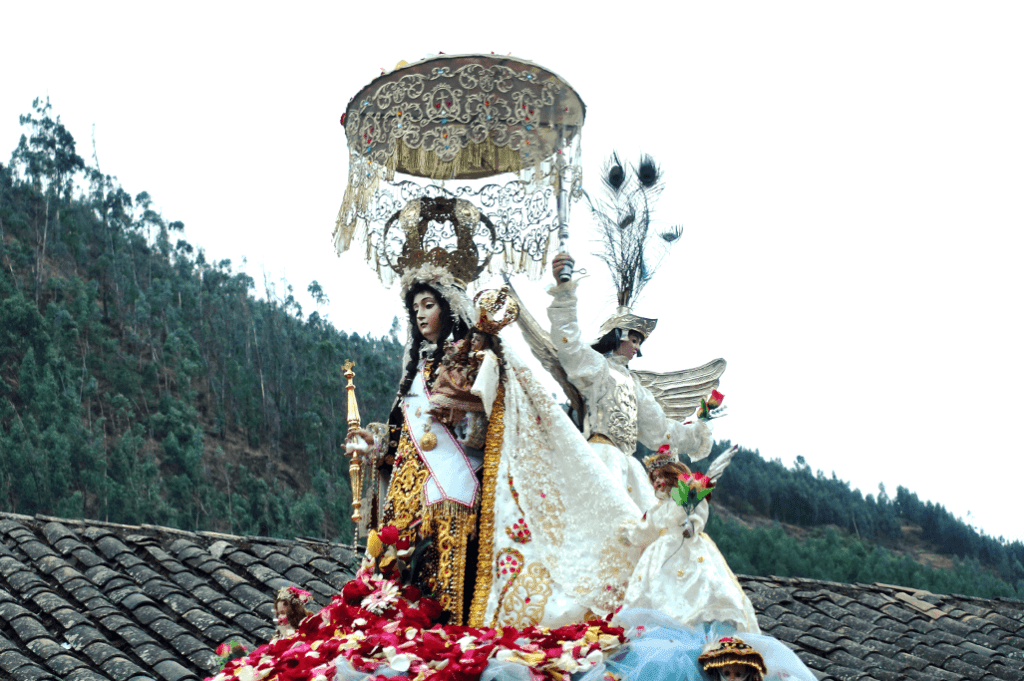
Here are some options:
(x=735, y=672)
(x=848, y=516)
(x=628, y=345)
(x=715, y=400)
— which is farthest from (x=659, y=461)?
(x=848, y=516)

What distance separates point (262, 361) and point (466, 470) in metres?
25.1

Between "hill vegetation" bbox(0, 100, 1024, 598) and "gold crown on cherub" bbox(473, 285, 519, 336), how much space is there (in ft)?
27.9

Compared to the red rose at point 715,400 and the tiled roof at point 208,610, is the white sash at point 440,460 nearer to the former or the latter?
the red rose at point 715,400

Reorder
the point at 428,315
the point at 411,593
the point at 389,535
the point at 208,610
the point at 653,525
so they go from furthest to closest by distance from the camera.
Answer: the point at 208,610
the point at 428,315
the point at 389,535
the point at 411,593
the point at 653,525

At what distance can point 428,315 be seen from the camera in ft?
16.5

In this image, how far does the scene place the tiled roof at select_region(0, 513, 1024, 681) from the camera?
5.94 m

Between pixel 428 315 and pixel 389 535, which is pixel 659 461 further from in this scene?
pixel 428 315

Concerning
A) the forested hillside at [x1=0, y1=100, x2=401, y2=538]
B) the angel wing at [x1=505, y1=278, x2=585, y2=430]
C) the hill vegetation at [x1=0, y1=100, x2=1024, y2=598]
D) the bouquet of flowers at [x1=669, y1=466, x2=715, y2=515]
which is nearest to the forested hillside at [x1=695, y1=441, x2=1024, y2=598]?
the hill vegetation at [x1=0, y1=100, x2=1024, y2=598]

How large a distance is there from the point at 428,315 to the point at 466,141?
2.80 feet

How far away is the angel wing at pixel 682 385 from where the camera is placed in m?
6.39

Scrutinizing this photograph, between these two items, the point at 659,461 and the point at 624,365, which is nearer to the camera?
the point at 659,461

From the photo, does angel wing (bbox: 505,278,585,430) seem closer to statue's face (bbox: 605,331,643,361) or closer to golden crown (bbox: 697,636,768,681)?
statue's face (bbox: 605,331,643,361)

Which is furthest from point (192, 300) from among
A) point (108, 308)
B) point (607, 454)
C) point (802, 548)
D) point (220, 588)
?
point (607, 454)

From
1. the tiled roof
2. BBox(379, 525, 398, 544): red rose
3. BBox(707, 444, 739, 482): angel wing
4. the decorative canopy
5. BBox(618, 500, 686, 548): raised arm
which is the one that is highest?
the decorative canopy
